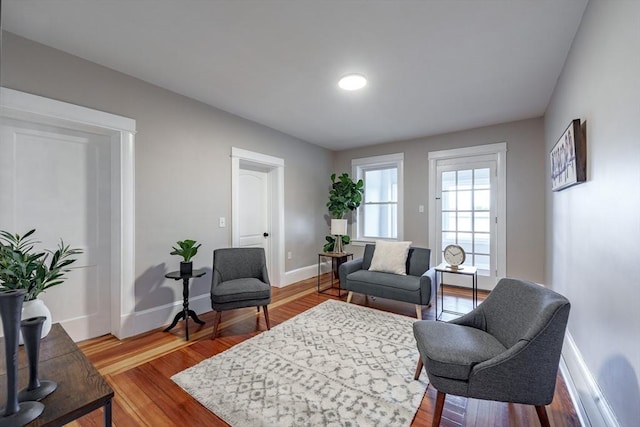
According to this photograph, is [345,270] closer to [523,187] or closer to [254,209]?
[254,209]

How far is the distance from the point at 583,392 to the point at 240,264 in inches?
117

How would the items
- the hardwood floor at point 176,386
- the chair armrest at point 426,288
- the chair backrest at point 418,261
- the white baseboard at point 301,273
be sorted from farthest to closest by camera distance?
1. the white baseboard at point 301,273
2. the chair backrest at point 418,261
3. the chair armrest at point 426,288
4. the hardwood floor at point 176,386

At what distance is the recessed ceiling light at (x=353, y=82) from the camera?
8.43 ft

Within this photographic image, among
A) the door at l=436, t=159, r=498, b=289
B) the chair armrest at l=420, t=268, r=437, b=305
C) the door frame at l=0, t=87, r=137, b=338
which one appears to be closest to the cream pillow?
the chair armrest at l=420, t=268, r=437, b=305

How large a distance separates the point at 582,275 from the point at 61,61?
4.36 meters

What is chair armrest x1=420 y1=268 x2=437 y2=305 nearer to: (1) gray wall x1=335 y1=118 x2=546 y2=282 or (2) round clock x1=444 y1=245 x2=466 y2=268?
(2) round clock x1=444 y1=245 x2=466 y2=268

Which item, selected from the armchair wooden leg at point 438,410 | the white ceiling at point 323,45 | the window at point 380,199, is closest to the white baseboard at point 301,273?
the window at point 380,199

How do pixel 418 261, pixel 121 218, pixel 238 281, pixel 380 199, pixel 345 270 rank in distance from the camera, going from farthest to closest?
pixel 380 199, pixel 345 270, pixel 418 261, pixel 238 281, pixel 121 218

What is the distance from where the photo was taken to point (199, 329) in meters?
2.80

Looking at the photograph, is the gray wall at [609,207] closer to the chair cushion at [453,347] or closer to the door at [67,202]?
the chair cushion at [453,347]

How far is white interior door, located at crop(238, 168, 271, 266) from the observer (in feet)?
13.0

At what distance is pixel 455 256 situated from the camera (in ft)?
10.0

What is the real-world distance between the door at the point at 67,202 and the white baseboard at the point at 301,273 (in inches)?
92.9

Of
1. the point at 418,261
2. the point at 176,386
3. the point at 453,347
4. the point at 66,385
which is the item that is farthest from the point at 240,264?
the point at 453,347
